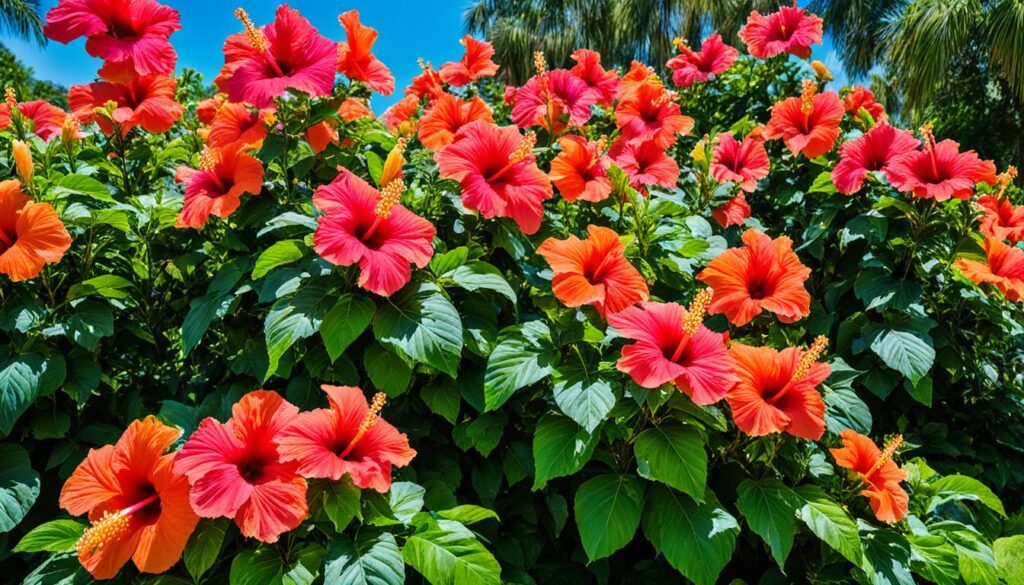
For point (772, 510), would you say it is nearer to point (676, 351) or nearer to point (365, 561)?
point (676, 351)

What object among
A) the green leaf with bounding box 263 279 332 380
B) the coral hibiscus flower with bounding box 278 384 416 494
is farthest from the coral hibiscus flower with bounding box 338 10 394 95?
the coral hibiscus flower with bounding box 278 384 416 494

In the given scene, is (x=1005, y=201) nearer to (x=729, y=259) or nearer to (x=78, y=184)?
(x=729, y=259)

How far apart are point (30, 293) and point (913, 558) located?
2580 mm

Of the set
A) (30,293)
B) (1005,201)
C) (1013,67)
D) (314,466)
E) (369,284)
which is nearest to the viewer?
(314,466)

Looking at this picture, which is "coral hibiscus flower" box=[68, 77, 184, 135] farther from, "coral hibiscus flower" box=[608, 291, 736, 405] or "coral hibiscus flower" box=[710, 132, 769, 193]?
"coral hibiscus flower" box=[710, 132, 769, 193]

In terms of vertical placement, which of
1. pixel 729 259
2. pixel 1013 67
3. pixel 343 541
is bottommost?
pixel 343 541

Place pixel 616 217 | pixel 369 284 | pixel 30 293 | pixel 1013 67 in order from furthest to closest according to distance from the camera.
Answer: pixel 1013 67, pixel 616 217, pixel 30 293, pixel 369 284

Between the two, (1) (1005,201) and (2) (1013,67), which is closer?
(1) (1005,201)

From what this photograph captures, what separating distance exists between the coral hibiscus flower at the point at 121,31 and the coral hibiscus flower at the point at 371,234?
755 millimetres

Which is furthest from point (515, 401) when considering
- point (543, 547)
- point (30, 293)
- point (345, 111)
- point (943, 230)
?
point (943, 230)

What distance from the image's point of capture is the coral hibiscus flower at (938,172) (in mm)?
2336

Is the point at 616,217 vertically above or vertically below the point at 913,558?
above

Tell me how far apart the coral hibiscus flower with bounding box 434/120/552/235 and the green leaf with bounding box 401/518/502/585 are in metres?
0.83

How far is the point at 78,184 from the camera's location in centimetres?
199
